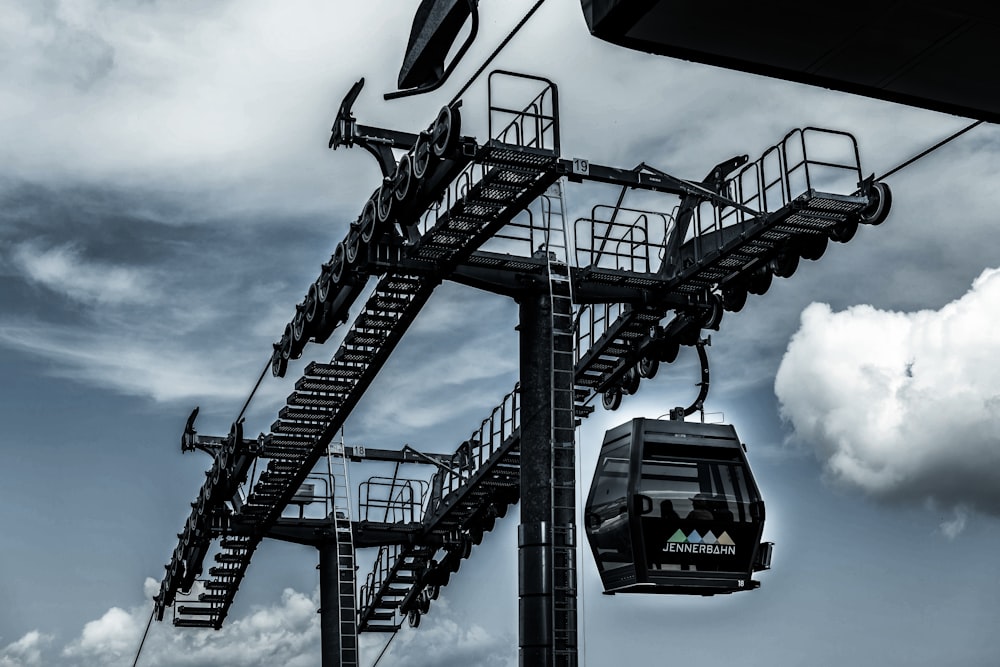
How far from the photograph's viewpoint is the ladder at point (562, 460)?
60.8 feet

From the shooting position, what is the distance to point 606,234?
21031 mm

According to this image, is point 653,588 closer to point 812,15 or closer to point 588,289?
point 588,289

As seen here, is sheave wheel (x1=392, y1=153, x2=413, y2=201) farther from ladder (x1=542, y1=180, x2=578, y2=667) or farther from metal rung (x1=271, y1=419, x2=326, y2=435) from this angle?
metal rung (x1=271, y1=419, x2=326, y2=435)

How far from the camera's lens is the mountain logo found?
45.2 feet

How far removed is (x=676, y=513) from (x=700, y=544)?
1.56ft

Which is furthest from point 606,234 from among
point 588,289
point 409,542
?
point 409,542

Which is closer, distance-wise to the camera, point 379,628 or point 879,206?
point 879,206

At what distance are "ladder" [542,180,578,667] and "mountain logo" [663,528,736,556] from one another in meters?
4.93

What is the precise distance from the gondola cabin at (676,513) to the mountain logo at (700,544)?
12 mm

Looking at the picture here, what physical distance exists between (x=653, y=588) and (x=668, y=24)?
10656 millimetres

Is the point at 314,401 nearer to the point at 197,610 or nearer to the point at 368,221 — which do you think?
the point at 368,221

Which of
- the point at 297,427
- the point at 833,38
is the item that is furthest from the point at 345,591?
the point at 833,38

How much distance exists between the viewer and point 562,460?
64.4 feet

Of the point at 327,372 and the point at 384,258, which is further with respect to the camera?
the point at 327,372
